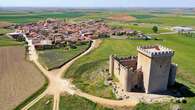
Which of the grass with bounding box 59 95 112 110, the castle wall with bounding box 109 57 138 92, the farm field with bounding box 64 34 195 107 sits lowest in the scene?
the grass with bounding box 59 95 112 110

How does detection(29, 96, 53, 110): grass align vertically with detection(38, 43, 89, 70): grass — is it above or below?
below

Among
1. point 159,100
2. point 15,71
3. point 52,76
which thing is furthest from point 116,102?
point 15,71

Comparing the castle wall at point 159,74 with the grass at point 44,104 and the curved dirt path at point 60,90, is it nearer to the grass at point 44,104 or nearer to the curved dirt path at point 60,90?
the curved dirt path at point 60,90

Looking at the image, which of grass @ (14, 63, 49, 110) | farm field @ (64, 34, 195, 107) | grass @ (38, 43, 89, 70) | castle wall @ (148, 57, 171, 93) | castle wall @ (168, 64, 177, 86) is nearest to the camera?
castle wall @ (148, 57, 171, 93)

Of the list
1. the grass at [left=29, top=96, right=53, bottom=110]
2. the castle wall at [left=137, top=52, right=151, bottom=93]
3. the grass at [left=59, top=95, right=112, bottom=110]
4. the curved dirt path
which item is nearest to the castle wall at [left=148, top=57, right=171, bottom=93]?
the castle wall at [left=137, top=52, right=151, bottom=93]

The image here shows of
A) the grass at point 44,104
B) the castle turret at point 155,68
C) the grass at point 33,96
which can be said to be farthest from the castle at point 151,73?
the grass at point 33,96

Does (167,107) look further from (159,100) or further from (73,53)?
(73,53)

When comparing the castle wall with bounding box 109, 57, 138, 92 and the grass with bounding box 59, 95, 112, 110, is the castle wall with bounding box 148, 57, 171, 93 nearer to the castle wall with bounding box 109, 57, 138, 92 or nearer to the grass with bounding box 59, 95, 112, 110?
the castle wall with bounding box 109, 57, 138, 92

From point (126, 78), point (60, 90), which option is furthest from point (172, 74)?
point (60, 90)
